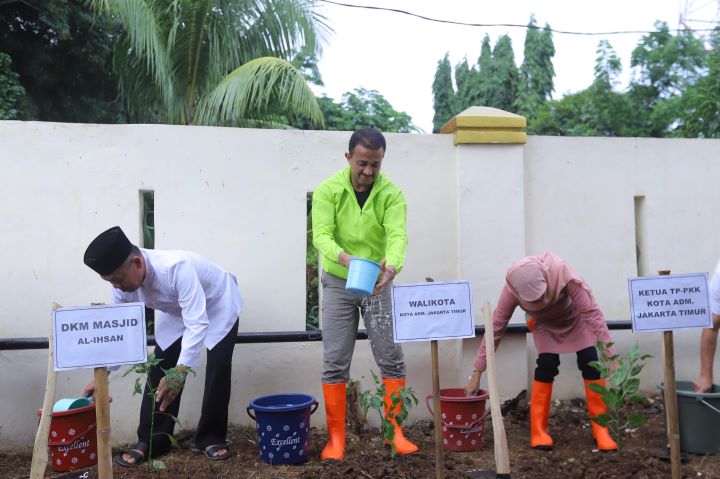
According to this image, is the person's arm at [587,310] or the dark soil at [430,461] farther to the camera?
the person's arm at [587,310]

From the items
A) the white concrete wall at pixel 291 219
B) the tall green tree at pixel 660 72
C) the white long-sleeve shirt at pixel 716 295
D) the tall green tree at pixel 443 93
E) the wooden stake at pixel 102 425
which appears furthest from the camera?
the tall green tree at pixel 443 93

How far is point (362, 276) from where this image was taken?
310 cm

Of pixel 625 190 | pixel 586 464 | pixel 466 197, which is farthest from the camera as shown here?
pixel 625 190

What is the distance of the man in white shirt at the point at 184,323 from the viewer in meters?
3.25

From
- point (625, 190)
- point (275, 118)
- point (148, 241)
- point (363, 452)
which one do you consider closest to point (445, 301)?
point (363, 452)

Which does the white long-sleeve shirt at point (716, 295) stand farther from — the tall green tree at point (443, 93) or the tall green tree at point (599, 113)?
the tall green tree at point (443, 93)

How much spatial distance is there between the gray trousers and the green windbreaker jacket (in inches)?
5.8

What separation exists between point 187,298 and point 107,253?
469 millimetres

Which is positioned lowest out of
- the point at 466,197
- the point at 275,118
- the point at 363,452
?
the point at 363,452

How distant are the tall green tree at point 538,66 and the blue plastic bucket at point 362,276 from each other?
2174 centimetres

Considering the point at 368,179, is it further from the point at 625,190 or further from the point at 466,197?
the point at 625,190

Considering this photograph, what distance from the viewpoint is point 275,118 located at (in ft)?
31.3

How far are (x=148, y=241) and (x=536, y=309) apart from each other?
9.79 ft

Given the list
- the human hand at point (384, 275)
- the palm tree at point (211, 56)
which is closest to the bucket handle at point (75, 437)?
the human hand at point (384, 275)
